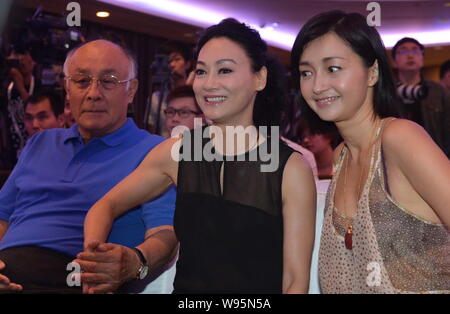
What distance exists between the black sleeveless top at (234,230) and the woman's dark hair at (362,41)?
0.88ft

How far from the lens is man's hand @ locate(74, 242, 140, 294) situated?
59.5 inches

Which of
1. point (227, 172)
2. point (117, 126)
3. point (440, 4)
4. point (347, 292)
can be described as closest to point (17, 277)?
point (117, 126)

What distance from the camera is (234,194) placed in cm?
155

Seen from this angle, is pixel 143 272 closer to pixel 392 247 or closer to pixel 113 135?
pixel 113 135

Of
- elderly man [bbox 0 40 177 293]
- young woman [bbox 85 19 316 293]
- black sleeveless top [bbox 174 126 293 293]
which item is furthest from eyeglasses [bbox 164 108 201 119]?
black sleeveless top [bbox 174 126 293 293]

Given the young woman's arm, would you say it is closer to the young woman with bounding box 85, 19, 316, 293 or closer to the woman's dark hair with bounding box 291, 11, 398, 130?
the woman's dark hair with bounding box 291, 11, 398, 130

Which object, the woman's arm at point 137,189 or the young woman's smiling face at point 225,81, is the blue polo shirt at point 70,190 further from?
the young woman's smiling face at point 225,81

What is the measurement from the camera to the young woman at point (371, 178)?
130 centimetres

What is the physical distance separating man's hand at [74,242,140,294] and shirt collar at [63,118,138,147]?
0.51m

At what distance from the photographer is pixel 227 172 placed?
5.19 ft

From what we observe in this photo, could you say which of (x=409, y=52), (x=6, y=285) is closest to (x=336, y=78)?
(x=6, y=285)

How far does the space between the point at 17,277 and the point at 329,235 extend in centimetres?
98

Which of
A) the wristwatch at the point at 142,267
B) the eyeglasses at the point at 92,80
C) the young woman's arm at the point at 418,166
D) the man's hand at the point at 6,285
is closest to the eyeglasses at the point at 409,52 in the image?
the eyeglasses at the point at 92,80

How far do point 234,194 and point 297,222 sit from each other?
19cm
